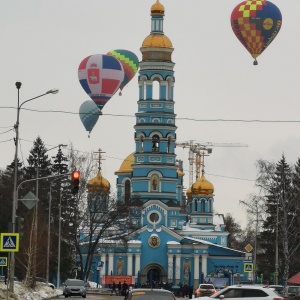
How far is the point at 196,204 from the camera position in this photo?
136250 millimetres

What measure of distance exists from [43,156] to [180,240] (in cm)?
1636

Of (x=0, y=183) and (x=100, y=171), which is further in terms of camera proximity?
(x=100, y=171)

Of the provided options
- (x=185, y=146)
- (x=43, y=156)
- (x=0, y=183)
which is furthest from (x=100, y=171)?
(x=185, y=146)

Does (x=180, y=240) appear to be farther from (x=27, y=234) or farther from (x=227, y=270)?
(x=27, y=234)

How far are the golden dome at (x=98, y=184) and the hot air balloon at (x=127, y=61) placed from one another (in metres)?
8.77

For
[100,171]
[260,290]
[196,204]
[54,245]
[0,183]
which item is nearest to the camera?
[260,290]

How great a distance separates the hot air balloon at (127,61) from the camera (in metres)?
112

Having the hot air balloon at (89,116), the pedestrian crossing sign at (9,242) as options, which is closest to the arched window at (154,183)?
the hot air balloon at (89,116)

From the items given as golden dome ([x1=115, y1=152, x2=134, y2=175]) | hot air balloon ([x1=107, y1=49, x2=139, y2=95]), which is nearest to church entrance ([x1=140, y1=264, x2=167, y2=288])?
golden dome ([x1=115, y1=152, x2=134, y2=175])

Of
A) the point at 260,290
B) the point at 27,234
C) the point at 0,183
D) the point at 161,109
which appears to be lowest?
the point at 260,290


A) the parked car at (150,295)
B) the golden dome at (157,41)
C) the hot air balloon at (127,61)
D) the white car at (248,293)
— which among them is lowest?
the parked car at (150,295)

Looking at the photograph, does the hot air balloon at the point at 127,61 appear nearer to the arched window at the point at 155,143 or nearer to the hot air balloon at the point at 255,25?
the arched window at the point at 155,143

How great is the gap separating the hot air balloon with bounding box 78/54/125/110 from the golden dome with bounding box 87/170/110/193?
7375 millimetres

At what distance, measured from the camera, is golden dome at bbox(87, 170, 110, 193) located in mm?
104906
